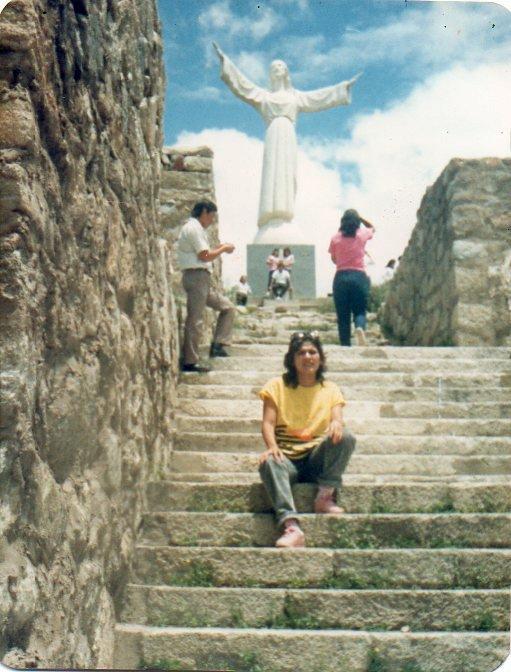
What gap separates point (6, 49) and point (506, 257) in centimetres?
468

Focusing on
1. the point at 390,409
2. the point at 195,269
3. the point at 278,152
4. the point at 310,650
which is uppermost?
the point at 278,152

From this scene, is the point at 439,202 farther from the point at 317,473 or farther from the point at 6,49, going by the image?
the point at 6,49

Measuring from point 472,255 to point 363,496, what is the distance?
3.04 meters

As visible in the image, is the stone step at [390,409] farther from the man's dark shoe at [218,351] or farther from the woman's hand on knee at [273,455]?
the woman's hand on knee at [273,455]

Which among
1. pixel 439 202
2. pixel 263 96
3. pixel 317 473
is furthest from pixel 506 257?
pixel 263 96

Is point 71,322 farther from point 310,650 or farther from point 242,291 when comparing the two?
point 242,291

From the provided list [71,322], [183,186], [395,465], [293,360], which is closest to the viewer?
[71,322]

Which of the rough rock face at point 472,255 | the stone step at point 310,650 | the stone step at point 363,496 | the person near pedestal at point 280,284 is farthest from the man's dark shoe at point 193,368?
the person near pedestal at point 280,284

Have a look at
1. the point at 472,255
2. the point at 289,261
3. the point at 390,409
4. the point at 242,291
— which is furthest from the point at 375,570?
the point at 289,261

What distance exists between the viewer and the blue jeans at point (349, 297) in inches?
249

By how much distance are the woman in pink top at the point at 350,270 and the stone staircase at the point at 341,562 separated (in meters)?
1.95

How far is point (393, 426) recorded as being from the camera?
4.42 meters

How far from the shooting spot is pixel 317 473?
3627mm

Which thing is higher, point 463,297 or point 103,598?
point 463,297
